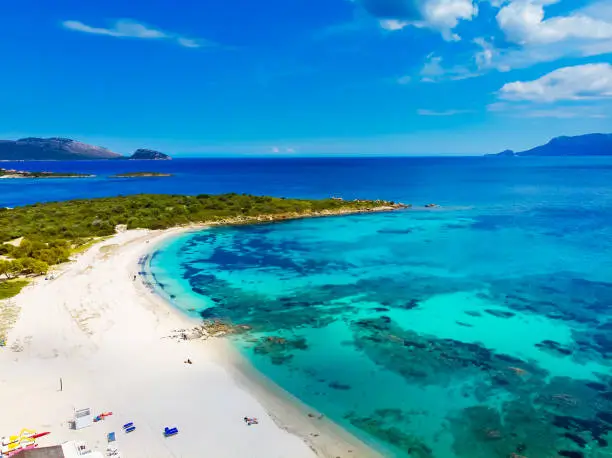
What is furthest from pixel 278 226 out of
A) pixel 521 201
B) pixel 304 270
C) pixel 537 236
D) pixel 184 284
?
pixel 521 201

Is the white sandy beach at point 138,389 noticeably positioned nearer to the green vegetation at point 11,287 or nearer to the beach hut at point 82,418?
the beach hut at point 82,418

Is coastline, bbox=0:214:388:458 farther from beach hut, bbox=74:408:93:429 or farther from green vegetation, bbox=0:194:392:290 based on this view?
green vegetation, bbox=0:194:392:290

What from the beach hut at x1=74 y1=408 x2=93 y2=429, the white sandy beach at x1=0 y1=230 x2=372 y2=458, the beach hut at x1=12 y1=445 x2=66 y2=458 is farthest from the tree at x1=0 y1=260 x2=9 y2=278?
the beach hut at x1=12 y1=445 x2=66 y2=458

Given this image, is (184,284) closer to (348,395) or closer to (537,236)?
(348,395)

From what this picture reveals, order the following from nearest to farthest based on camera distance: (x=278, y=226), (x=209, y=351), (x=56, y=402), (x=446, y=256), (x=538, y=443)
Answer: (x=538, y=443) → (x=56, y=402) → (x=209, y=351) → (x=446, y=256) → (x=278, y=226)

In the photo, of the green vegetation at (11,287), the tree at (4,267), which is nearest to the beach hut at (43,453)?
the green vegetation at (11,287)

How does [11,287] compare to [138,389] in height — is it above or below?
above

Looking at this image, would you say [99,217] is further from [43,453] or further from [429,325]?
[43,453]

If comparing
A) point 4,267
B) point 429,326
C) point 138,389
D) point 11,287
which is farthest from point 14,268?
point 429,326
